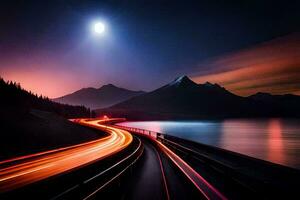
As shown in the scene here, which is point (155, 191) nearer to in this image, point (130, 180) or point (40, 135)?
point (130, 180)

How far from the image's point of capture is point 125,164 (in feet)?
85.3

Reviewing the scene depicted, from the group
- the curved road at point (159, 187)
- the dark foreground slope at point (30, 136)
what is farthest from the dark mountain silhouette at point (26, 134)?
the curved road at point (159, 187)

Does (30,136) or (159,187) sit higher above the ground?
(30,136)

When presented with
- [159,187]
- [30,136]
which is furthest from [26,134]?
[159,187]

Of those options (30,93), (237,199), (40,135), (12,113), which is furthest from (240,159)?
(30,93)

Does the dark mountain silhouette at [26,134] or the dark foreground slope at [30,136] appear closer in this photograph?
the dark foreground slope at [30,136]

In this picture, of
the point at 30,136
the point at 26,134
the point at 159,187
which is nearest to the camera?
the point at 159,187

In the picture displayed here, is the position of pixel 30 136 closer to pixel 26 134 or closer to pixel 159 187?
pixel 26 134

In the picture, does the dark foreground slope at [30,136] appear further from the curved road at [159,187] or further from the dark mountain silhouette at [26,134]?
the curved road at [159,187]

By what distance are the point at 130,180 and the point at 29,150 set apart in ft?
73.3

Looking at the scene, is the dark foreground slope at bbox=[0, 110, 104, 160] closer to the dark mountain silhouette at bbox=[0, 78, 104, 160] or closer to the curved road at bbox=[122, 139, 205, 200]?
the dark mountain silhouette at bbox=[0, 78, 104, 160]

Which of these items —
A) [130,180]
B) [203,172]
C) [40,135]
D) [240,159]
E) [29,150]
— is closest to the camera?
[240,159]

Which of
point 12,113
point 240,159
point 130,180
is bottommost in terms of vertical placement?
point 130,180

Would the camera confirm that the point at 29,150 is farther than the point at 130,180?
Yes
